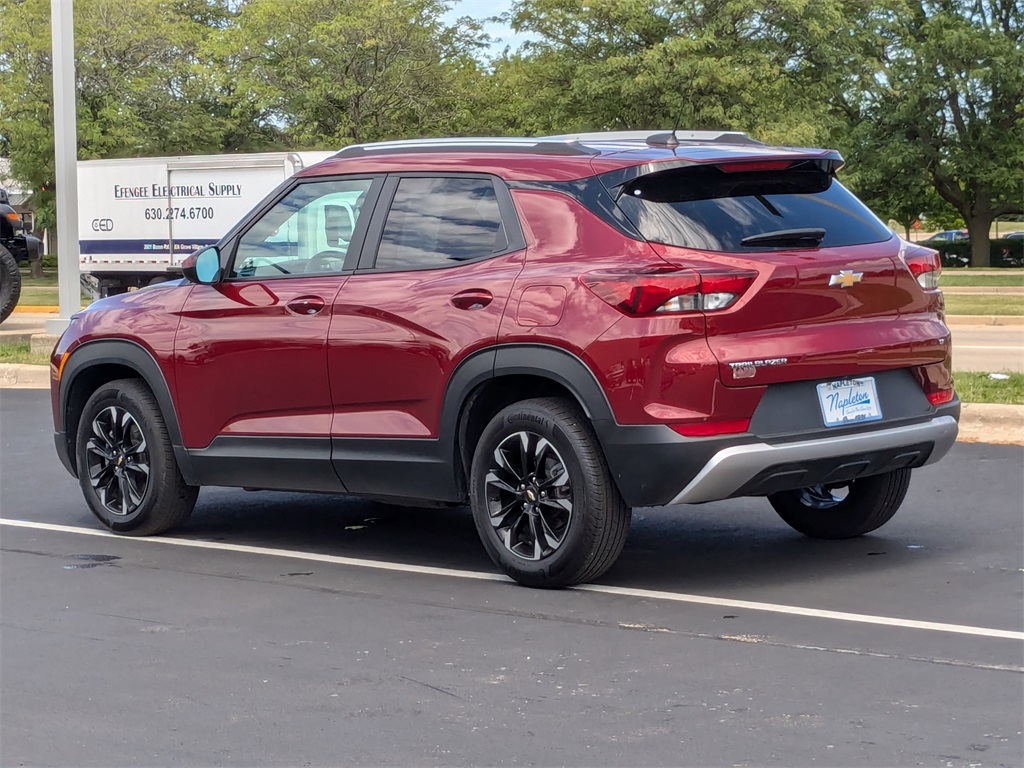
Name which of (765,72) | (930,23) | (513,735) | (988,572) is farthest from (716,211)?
(930,23)

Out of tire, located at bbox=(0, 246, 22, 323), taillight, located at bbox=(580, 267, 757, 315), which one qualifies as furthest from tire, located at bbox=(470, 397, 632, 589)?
tire, located at bbox=(0, 246, 22, 323)

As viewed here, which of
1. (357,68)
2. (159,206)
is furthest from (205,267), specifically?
(357,68)

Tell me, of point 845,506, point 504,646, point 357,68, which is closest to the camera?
point 504,646

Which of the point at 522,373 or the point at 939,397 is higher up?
the point at 522,373

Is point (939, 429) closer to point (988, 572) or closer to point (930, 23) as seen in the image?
point (988, 572)

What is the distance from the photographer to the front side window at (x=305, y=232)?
7.01 meters

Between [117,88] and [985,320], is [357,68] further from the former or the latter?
[985,320]

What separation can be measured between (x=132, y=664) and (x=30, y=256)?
57.5 ft

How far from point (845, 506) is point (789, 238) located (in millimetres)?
1625

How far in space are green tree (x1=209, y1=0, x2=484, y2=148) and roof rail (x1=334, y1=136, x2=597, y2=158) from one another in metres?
36.6

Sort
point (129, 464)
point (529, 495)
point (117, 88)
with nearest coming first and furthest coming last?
point (529, 495), point (129, 464), point (117, 88)

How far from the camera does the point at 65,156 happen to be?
681 inches

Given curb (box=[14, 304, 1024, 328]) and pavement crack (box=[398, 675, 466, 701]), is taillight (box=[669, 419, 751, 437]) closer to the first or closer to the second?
pavement crack (box=[398, 675, 466, 701])

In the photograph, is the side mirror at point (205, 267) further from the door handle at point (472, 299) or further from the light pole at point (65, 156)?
the light pole at point (65, 156)
